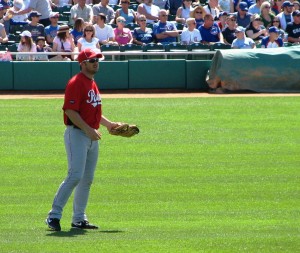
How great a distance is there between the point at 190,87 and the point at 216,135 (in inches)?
252

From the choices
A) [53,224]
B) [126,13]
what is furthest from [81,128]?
[126,13]

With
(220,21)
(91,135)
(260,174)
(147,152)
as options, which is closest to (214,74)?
(220,21)

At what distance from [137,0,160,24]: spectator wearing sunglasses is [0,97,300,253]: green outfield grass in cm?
526

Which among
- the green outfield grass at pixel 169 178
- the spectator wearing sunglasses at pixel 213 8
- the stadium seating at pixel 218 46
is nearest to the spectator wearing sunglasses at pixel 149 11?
the spectator wearing sunglasses at pixel 213 8

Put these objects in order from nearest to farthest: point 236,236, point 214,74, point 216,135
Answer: point 236,236 < point 216,135 < point 214,74

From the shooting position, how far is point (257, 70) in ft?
70.4

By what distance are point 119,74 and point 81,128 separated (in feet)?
42.5

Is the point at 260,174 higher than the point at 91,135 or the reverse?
the reverse

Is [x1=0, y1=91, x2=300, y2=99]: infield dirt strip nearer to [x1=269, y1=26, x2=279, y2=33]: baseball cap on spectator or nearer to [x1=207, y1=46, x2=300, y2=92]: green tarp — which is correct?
[x1=207, y1=46, x2=300, y2=92]: green tarp

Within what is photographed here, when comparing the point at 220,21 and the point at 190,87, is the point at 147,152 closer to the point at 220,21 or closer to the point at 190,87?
the point at 190,87

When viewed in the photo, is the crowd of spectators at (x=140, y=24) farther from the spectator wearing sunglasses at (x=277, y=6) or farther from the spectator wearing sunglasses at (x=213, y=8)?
→ the spectator wearing sunglasses at (x=277, y=6)

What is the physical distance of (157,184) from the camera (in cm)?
1156

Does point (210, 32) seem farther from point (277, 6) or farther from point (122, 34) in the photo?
point (277, 6)

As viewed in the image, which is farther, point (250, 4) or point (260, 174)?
point (250, 4)
